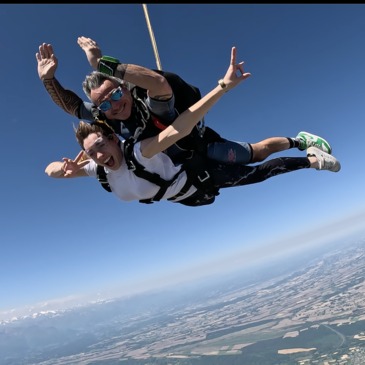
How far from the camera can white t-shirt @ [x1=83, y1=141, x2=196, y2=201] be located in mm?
2938

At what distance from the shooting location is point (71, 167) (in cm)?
329

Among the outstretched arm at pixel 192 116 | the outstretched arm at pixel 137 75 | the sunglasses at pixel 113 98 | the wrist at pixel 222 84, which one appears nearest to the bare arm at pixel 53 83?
the outstretched arm at pixel 137 75

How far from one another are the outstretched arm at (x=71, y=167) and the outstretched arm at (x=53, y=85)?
1.69 feet

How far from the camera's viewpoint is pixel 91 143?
113 inches

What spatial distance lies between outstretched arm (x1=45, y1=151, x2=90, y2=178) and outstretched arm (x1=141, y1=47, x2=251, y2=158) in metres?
0.90

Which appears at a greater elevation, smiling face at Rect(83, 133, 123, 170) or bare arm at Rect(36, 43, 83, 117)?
bare arm at Rect(36, 43, 83, 117)

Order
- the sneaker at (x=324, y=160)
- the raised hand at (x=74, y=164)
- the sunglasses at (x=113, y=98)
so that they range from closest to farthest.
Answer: the sunglasses at (x=113, y=98), the raised hand at (x=74, y=164), the sneaker at (x=324, y=160)

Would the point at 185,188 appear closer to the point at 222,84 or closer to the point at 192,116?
the point at 192,116

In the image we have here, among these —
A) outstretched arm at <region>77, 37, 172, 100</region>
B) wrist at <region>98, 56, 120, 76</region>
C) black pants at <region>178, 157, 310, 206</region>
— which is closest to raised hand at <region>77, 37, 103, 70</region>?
outstretched arm at <region>77, 37, 172, 100</region>

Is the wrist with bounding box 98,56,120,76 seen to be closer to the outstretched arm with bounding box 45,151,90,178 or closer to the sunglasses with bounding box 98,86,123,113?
the sunglasses with bounding box 98,86,123,113

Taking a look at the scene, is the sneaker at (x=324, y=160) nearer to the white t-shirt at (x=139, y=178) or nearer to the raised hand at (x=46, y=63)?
the white t-shirt at (x=139, y=178)

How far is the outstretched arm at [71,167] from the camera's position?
3295mm

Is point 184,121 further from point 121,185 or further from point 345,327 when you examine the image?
point 345,327

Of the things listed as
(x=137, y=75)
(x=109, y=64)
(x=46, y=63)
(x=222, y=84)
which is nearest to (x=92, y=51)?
(x=109, y=64)
